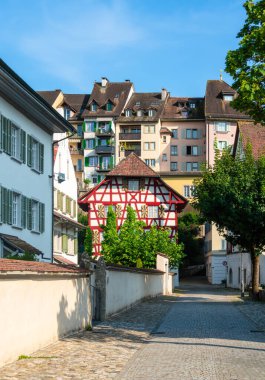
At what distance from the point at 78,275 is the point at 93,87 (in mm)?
91734

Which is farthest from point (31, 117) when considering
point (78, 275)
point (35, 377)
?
point (35, 377)

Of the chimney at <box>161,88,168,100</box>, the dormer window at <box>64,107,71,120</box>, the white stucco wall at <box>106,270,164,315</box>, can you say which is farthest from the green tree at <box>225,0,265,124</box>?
the chimney at <box>161,88,168,100</box>

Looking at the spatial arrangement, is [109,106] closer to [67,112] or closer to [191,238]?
[67,112]

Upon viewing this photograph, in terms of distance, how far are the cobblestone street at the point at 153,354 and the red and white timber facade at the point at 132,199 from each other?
45467 millimetres

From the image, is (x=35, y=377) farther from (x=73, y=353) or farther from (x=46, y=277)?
A: (x=46, y=277)

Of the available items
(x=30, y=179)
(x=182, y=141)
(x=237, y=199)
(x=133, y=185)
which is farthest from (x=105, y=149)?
(x=30, y=179)

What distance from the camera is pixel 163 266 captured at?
46156 mm

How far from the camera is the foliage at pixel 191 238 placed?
84.1 m

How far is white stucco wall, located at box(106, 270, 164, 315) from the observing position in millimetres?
22463

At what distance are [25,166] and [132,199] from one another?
3781 cm

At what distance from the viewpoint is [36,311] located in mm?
12992

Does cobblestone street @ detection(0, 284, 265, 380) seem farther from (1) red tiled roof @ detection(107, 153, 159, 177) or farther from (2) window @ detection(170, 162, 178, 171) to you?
(2) window @ detection(170, 162, 178, 171)

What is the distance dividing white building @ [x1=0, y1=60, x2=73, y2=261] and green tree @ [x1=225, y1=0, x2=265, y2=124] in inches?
333

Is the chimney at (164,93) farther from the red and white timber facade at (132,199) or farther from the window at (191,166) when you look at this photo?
the red and white timber facade at (132,199)
